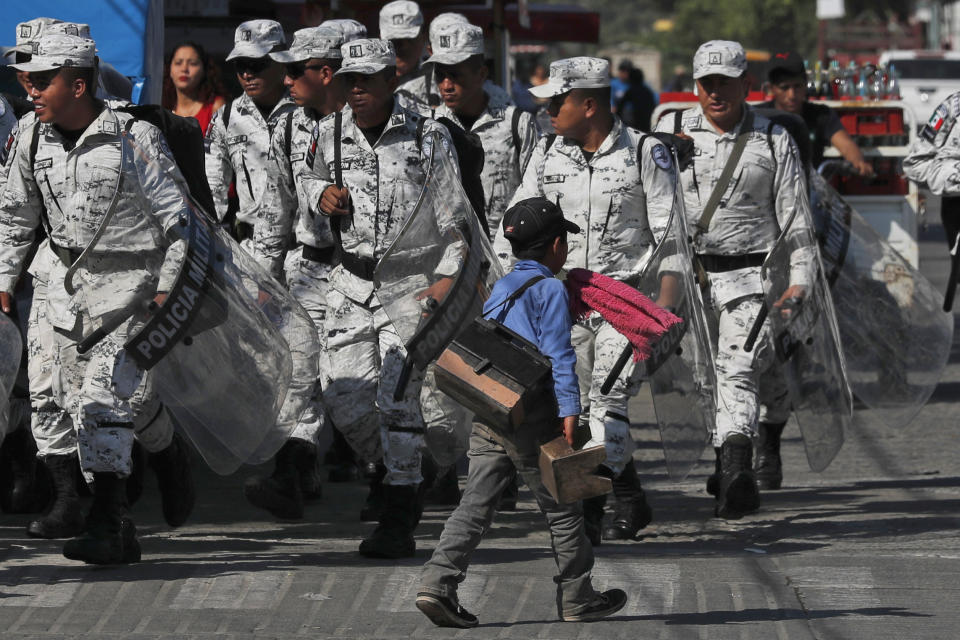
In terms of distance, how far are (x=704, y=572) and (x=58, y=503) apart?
8.70 feet

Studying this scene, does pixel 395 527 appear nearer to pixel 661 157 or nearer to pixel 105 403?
pixel 105 403

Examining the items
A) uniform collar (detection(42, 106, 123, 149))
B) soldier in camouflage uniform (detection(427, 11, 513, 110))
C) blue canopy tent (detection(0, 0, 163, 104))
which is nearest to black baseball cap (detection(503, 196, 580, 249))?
uniform collar (detection(42, 106, 123, 149))

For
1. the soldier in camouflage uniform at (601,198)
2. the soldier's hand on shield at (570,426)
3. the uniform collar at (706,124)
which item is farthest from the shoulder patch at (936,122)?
the soldier's hand on shield at (570,426)

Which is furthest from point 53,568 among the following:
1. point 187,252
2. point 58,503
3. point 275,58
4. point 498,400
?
point 275,58

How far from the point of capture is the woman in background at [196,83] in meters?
10.3

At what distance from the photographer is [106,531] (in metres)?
7.10

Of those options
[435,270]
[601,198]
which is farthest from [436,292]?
[601,198]

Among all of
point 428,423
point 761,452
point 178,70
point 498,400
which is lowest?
point 761,452

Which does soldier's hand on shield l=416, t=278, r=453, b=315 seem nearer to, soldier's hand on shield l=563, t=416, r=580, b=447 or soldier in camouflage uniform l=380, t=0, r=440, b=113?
soldier's hand on shield l=563, t=416, r=580, b=447

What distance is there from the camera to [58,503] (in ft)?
25.9

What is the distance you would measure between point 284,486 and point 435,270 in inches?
58.7

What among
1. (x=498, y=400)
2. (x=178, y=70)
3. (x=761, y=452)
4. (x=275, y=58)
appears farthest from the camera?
(x=178, y=70)

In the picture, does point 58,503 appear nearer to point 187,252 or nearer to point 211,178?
point 187,252

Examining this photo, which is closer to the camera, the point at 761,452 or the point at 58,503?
the point at 58,503
